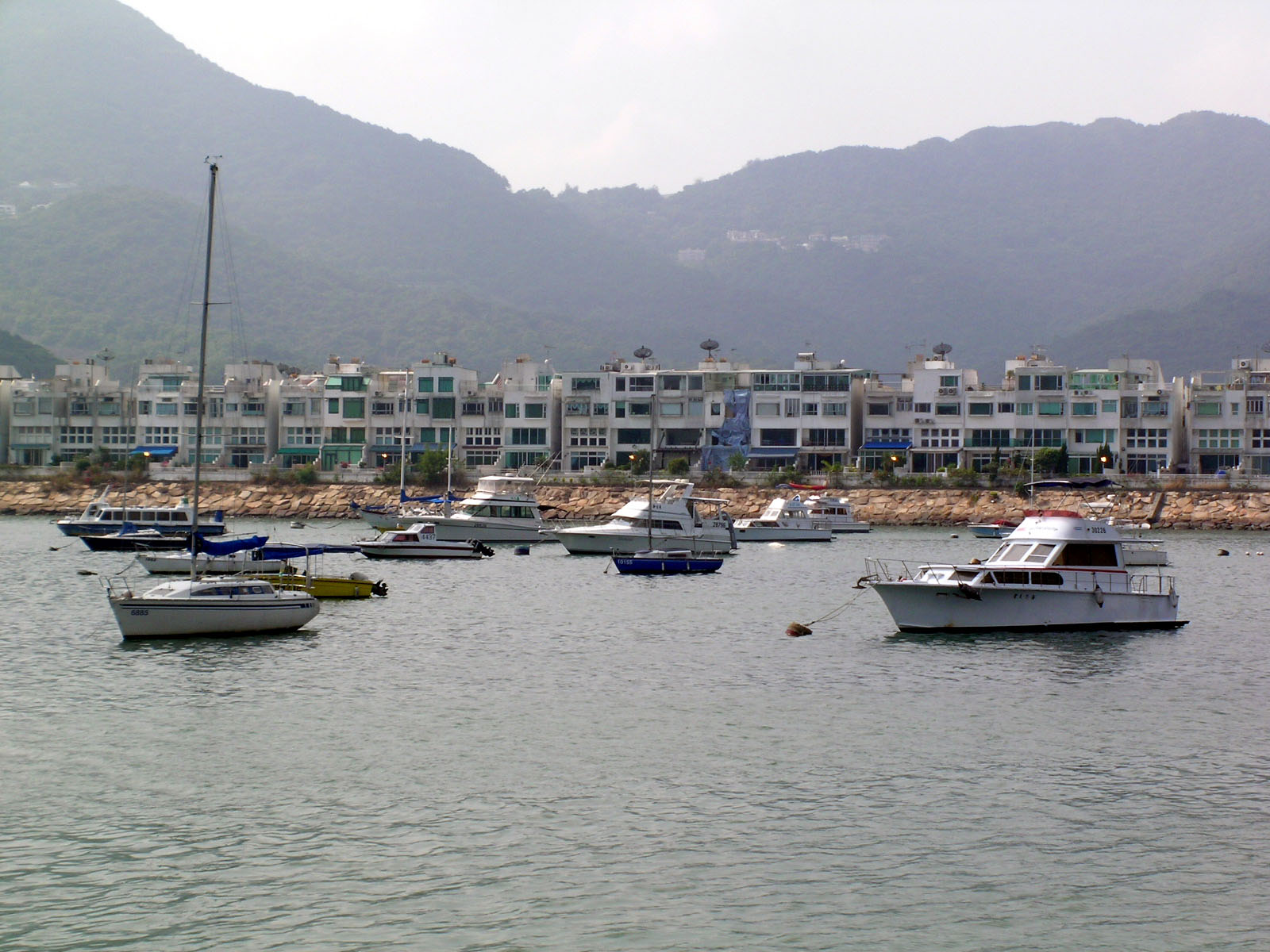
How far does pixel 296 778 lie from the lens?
→ 28484 mm

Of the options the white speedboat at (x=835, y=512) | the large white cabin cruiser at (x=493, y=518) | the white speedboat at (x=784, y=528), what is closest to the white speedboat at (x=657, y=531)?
the large white cabin cruiser at (x=493, y=518)

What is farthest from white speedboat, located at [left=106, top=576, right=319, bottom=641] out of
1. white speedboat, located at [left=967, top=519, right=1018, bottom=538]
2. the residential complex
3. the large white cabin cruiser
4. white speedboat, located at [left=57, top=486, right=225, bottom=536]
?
the residential complex

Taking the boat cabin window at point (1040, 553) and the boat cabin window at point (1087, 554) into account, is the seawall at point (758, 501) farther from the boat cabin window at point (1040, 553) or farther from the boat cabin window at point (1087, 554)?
the boat cabin window at point (1040, 553)

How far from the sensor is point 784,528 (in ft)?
337

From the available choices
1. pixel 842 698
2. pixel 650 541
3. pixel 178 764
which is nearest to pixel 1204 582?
pixel 650 541

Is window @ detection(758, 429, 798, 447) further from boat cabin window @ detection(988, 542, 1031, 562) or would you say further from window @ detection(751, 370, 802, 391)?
boat cabin window @ detection(988, 542, 1031, 562)

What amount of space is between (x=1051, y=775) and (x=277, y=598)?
2725 cm

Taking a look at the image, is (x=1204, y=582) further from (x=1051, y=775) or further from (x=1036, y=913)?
(x=1036, y=913)

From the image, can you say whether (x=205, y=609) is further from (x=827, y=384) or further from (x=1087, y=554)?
(x=827, y=384)

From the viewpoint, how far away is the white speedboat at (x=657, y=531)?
276 feet

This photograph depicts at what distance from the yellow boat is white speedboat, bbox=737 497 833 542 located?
44.1 metres

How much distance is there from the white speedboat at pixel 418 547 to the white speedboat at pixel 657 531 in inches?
223

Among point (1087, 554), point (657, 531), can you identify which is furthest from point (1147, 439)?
point (1087, 554)

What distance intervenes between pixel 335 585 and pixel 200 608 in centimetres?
1440
